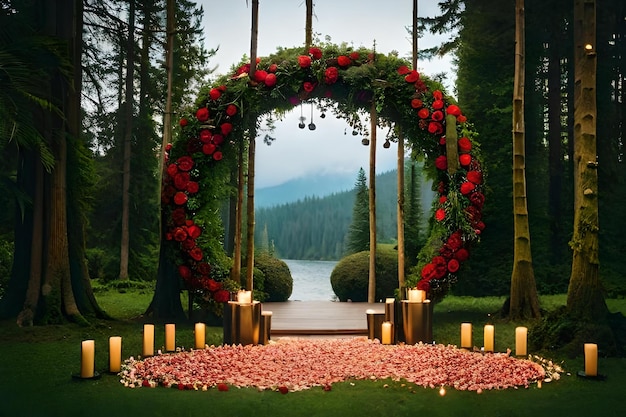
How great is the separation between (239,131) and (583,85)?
4570 millimetres

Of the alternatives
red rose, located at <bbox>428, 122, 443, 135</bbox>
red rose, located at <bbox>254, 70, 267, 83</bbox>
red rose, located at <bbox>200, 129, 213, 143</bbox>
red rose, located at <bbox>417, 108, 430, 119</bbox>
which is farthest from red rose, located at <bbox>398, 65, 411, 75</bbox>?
red rose, located at <bbox>200, 129, 213, 143</bbox>

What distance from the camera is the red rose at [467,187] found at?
28.8 ft

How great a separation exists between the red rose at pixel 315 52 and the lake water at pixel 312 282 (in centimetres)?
624

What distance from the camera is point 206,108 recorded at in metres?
9.20

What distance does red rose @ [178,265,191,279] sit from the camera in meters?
8.94

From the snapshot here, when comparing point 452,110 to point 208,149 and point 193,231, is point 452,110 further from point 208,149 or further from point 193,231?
point 193,231

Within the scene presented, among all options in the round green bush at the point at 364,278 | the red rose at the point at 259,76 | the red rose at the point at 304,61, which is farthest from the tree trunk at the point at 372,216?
the red rose at the point at 259,76

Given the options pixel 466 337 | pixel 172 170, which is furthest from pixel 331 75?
pixel 466 337

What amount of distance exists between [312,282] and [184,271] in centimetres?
1104

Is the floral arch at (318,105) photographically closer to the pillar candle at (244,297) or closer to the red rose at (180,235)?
the red rose at (180,235)

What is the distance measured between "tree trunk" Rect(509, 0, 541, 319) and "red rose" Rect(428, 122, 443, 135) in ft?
4.77

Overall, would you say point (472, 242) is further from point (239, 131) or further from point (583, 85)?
point (239, 131)

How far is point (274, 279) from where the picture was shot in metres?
13.1

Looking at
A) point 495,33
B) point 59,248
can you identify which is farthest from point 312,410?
point 495,33
